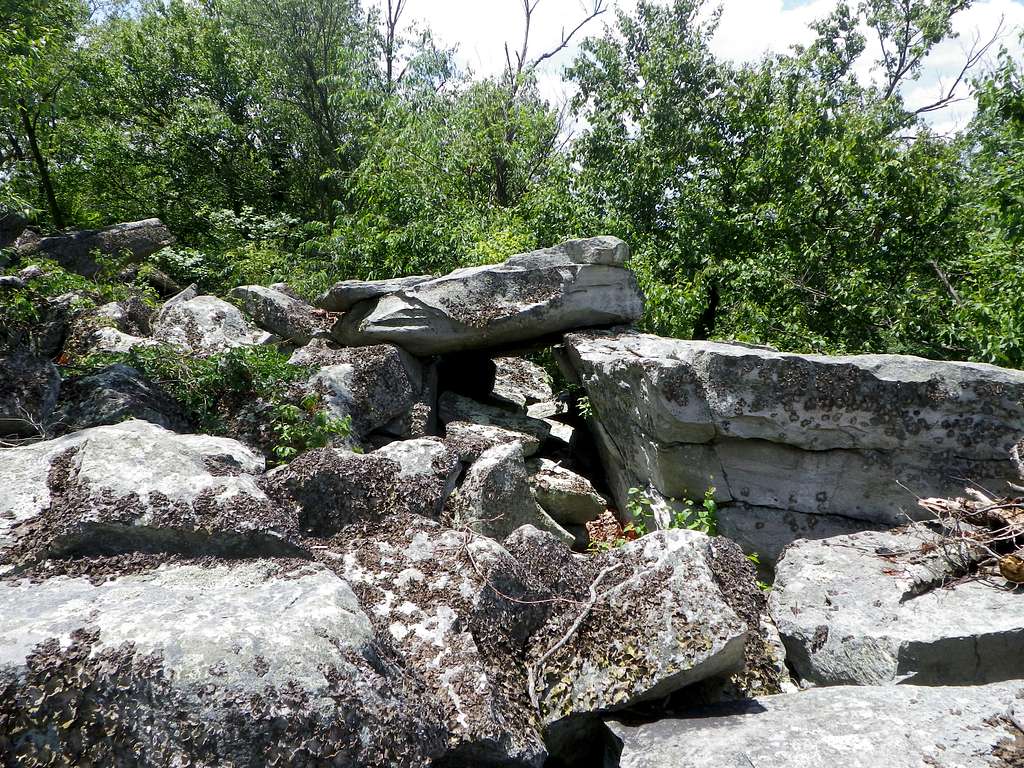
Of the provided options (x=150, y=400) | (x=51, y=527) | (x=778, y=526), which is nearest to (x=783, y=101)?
(x=778, y=526)

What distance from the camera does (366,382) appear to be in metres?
7.09

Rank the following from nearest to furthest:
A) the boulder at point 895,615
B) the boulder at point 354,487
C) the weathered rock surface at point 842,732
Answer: the weathered rock surface at point 842,732 → the boulder at point 895,615 → the boulder at point 354,487

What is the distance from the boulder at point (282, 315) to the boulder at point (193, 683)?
5946 mm

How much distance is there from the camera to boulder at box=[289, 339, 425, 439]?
6.77 metres

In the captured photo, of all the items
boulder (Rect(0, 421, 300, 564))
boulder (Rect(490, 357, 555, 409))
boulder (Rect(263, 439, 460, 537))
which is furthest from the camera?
boulder (Rect(490, 357, 555, 409))

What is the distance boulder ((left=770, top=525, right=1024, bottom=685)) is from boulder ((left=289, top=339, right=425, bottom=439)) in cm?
393

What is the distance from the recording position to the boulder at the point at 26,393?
482cm

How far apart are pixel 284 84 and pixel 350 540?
1816 cm

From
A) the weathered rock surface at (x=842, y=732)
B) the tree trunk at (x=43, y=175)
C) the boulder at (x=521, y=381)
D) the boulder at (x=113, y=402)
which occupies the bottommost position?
the weathered rock surface at (x=842, y=732)

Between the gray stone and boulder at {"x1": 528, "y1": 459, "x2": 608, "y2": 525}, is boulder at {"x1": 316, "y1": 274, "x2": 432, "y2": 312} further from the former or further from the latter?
boulder at {"x1": 528, "y1": 459, "x2": 608, "y2": 525}

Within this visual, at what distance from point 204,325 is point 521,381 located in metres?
4.31

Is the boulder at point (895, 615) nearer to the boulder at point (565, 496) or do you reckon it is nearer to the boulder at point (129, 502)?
the boulder at point (565, 496)

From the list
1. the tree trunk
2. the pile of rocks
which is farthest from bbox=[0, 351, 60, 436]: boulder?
the tree trunk

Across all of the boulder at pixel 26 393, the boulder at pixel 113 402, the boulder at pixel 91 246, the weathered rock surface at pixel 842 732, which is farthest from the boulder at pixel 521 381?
the boulder at pixel 91 246
